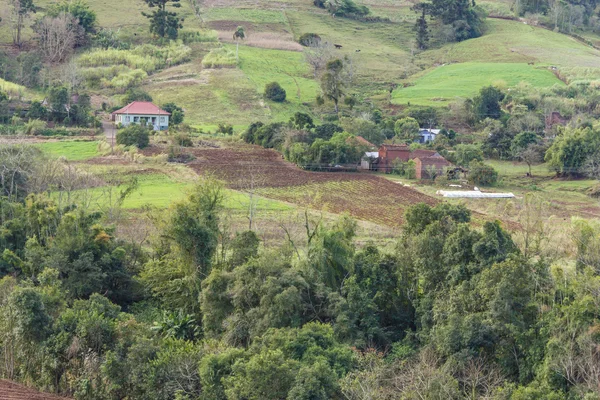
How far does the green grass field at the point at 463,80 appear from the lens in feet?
241

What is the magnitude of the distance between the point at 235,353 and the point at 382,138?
3915 cm

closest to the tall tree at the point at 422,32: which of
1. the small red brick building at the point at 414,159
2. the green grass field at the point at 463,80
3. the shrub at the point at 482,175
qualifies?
the green grass field at the point at 463,80

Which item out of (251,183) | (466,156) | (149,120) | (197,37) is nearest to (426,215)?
(251,183)

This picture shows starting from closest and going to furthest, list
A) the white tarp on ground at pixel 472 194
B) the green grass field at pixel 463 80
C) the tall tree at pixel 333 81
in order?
the white tarp on ground at pixel 472 194, the tall tree at pixel 333 81, the green grass field at pixel 463 80

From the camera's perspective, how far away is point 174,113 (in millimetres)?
61094

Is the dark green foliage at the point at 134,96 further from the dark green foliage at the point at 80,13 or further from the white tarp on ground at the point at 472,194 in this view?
the white tarp on ground at the point at 472,194

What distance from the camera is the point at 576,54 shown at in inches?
3440

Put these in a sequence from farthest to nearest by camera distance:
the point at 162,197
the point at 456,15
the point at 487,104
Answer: the point at 456,15 < the point at 487,104 < the point at 162,197

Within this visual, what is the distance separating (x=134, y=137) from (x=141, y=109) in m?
8.97

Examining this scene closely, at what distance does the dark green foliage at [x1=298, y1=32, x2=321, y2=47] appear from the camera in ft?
273

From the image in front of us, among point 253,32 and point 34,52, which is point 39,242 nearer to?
point 34,52

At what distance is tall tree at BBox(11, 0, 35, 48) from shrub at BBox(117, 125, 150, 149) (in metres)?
28.6

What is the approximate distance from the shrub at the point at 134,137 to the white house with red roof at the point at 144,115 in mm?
7035

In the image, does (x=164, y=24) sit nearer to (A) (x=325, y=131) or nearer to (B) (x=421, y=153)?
(A) (x=325, y=131)
